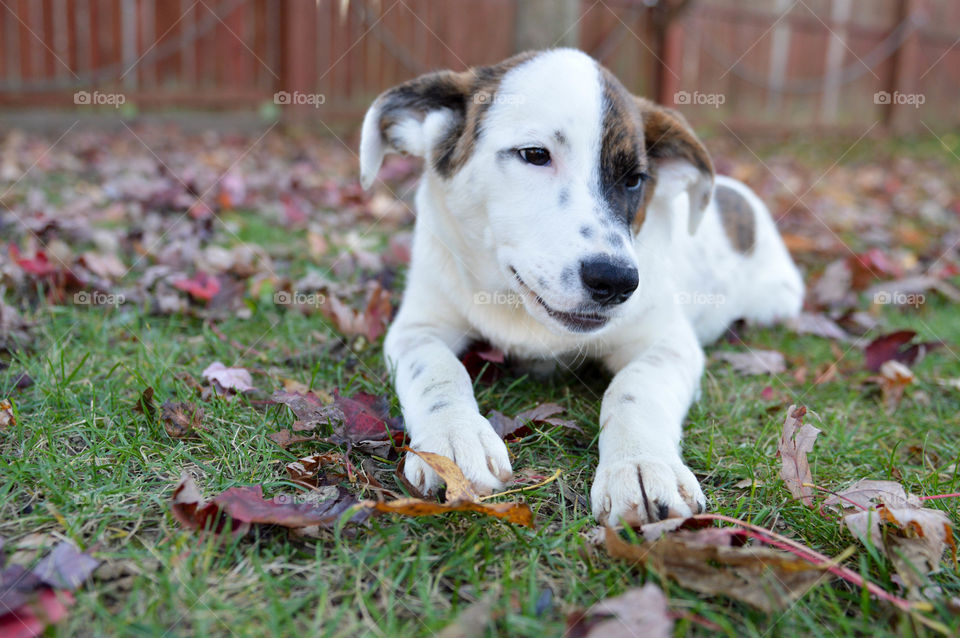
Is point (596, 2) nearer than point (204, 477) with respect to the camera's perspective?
No

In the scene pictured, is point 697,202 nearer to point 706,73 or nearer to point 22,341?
point 22,341

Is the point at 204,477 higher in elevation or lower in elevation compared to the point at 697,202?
lower

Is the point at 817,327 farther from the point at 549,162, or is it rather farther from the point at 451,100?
the point at 451,100

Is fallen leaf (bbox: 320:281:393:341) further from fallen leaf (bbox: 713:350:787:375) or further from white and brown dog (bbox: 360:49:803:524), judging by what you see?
fallen leaf (bbox: 713:350:787:375)

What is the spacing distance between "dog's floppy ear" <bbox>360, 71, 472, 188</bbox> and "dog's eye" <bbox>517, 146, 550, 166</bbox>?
0.36 m

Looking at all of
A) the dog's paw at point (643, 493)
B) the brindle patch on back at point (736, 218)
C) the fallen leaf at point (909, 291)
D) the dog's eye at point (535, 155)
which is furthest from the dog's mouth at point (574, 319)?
the fallen leaf at point (909, 291)

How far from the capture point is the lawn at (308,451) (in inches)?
53.1

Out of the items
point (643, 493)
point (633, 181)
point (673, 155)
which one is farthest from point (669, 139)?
point (643, 493)

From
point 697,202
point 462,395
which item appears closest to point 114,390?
point 462,395

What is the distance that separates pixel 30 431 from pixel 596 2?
8706mm

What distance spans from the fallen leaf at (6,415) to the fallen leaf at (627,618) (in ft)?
5.09

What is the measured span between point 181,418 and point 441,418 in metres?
0.73

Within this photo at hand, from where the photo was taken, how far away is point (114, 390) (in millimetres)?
2164

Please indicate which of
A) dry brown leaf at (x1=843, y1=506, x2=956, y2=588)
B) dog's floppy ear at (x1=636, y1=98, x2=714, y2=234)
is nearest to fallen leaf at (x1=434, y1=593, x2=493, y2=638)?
dry brown leaf at (x1=843, y1=506, x2=956, y2=588)
